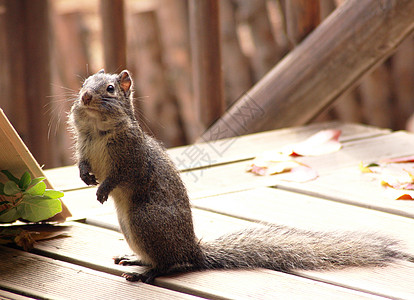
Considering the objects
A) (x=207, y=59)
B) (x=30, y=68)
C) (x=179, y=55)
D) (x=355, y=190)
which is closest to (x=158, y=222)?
(x=355, y=190)

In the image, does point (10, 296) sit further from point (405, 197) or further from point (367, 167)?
point (367, 167)

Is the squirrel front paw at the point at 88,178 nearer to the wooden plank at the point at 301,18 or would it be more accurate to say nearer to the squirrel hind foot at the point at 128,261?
the squirrel hind foot at the point at 128,261

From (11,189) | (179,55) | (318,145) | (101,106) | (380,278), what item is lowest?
(380,278)

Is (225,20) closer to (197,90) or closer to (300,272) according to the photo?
(197,90)

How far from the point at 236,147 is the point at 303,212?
1.02 metres

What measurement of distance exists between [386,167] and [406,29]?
75 centimetres

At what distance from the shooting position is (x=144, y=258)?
2232 millimetres

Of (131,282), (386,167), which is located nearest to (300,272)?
(131,282)

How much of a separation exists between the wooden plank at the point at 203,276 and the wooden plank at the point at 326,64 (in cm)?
138

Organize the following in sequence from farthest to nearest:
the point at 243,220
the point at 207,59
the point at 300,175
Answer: the point at 207,59 → the point at 300,175 → the point at 243,220

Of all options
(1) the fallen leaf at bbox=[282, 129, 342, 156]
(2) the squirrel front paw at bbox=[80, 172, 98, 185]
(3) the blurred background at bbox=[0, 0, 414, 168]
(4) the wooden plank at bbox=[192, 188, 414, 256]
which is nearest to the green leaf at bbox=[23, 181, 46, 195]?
(2) the squirrel front paw at bbox=[80, 172, 98, 185]

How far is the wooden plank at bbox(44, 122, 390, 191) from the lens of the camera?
3.43 m

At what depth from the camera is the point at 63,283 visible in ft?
6.99

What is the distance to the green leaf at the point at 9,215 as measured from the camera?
94.7 inches
